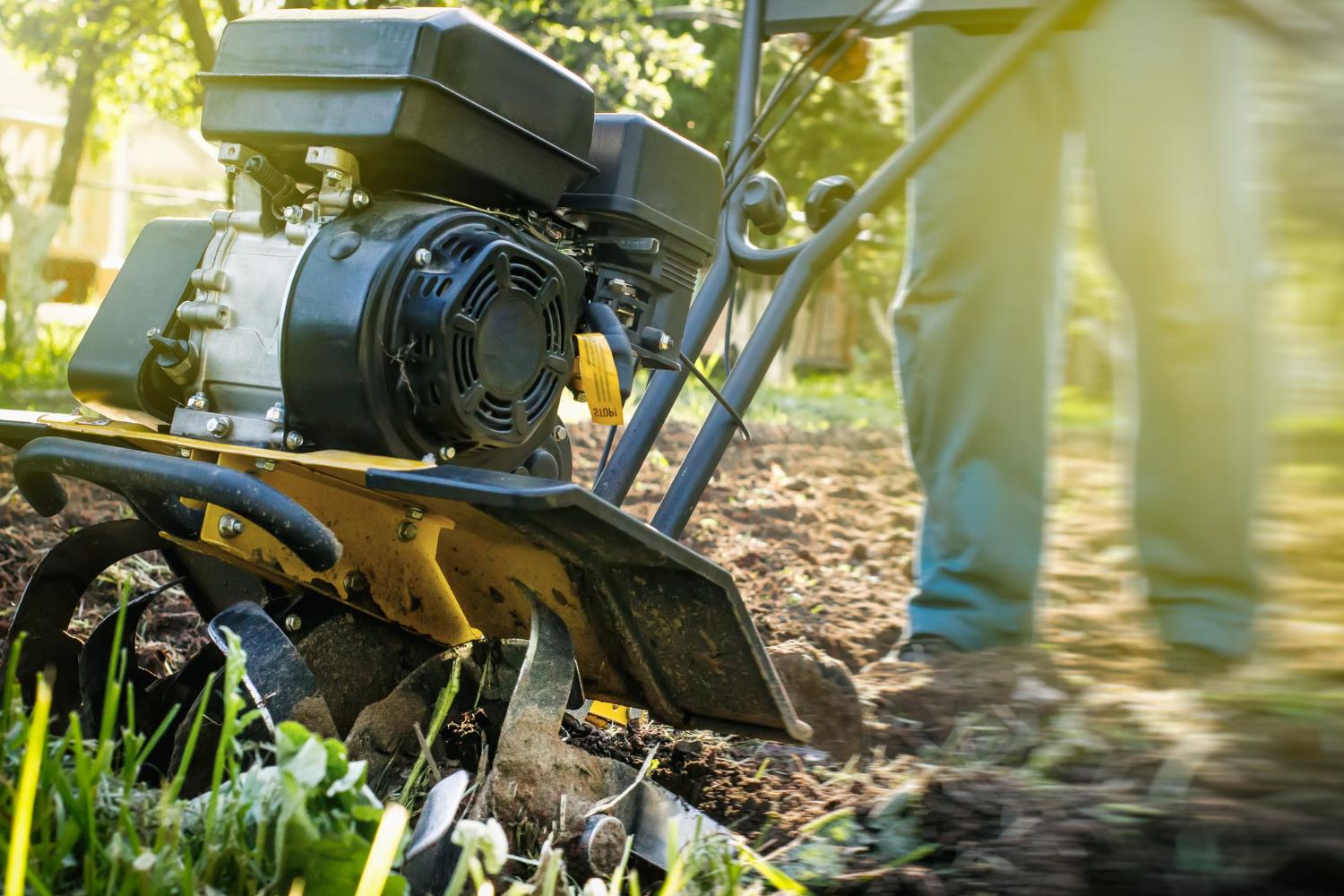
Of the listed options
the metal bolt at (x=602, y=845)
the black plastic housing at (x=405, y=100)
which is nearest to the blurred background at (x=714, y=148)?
the black plastic housing at (x=405, y=100)

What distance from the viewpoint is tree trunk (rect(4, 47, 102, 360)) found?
7.12 meters

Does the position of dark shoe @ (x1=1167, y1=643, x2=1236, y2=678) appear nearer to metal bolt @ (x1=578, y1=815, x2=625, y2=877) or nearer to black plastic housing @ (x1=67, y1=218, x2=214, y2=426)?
metal bolt @ (x1=578, y1=815, x2=625, y2=877)

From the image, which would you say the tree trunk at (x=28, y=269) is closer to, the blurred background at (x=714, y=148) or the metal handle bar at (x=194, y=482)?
the blurred background at (x=714, y=148)

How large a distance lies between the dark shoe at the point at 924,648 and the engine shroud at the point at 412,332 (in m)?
1.11

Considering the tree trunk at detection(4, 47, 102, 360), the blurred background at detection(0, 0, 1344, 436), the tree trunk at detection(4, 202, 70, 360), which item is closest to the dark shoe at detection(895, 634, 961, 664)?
the blurred background at detection(0, 0, 1344, 436)

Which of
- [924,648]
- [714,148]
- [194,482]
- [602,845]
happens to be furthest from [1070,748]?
[714,148]

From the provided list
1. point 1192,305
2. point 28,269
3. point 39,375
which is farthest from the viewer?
point 28,269

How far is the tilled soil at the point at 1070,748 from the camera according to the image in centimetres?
121

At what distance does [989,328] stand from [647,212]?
0.97 metres

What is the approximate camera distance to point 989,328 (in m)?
2.58

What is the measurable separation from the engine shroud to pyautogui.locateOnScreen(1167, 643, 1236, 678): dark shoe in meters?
0.97

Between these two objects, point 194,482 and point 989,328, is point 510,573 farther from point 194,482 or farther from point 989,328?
point 989,328

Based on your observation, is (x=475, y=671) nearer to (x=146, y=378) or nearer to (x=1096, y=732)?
(x=146, y=378)

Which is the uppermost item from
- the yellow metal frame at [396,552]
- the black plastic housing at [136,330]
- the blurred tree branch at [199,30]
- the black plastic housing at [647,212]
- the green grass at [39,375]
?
the blurred tree branch at [199,30]
